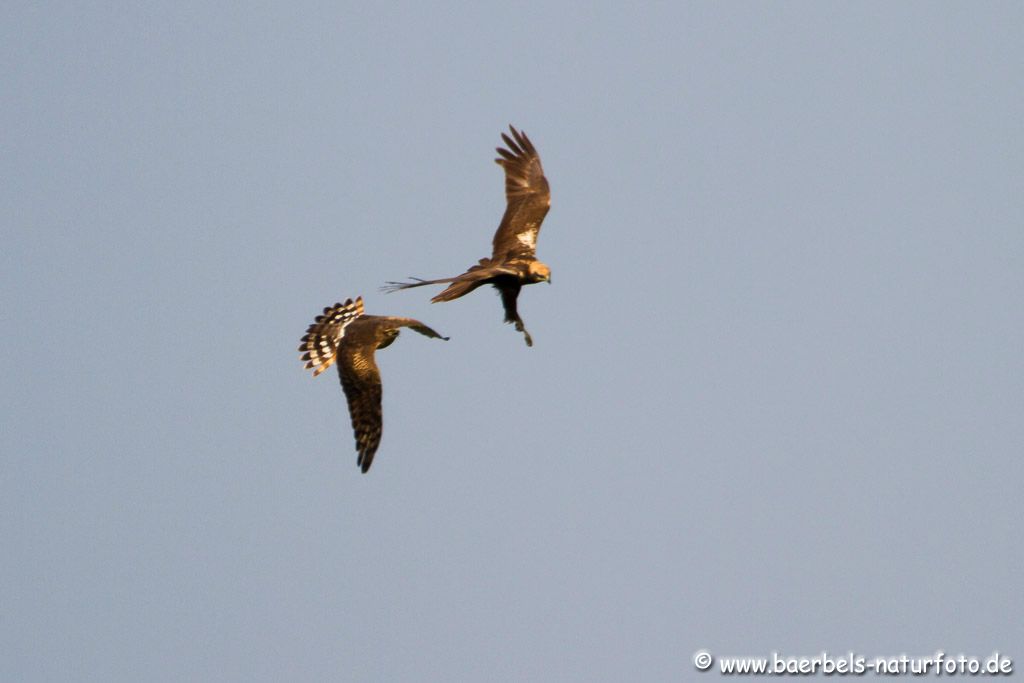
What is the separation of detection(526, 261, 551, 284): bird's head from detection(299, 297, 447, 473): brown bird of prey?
3.13m

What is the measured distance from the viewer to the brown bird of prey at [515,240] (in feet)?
78.8

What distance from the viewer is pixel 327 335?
22.5m

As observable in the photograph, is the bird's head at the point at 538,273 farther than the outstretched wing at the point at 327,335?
Yes

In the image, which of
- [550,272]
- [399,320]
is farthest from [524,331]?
[399,320]

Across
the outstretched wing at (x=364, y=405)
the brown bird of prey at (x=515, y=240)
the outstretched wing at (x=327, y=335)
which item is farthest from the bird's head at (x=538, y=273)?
the outstretched wing at (x=364, y=405)

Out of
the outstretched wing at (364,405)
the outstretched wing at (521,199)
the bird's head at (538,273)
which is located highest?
the outstretched wing at (521,199)

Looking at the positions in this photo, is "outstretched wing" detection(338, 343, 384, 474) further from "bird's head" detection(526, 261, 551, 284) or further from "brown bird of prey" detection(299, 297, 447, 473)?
"bird's head" detection(526, 261, 551, 284)

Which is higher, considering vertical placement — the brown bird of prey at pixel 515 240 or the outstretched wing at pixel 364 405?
the brown bird of prey at pixel 515 240

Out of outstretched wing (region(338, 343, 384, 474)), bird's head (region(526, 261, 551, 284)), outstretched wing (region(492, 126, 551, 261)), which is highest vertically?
outstretched wing (region(492, 126, 551, 261))

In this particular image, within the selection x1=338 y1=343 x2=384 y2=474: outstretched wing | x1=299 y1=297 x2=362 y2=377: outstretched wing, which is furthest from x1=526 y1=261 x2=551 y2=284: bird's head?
x1=338 y1=343 x2=384 y2=474: outstretched wing

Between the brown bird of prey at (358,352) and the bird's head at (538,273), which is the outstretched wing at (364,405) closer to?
the brown bird of prey at (358,352)

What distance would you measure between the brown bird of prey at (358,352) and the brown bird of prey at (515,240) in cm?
87

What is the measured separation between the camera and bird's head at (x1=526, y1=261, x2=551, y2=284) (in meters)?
25.0

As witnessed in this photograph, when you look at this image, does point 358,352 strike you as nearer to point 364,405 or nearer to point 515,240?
point 364,405
